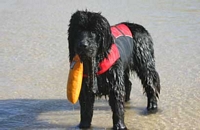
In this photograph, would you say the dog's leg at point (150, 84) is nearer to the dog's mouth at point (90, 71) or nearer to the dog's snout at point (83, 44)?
the dog's mouth at point (90, 71)

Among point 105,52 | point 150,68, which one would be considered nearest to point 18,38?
point 150,68

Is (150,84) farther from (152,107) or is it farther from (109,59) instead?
(109,59)

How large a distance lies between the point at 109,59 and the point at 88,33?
0.40 m

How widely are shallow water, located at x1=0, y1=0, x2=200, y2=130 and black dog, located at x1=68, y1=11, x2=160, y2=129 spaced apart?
1.04 ft

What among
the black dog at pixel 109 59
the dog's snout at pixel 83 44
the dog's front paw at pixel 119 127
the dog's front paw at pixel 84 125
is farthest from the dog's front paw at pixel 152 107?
the dog's snout at pixel 83 44

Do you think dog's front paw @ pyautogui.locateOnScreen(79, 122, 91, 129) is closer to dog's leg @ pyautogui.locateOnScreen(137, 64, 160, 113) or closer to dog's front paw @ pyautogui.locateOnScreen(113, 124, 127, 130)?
dog's front paw @ pyautogui.locateOnScreen(113, 124, 127, 130)

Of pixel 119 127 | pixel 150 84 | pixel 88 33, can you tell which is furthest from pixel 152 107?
pixel 88 33

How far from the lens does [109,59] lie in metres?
4.35

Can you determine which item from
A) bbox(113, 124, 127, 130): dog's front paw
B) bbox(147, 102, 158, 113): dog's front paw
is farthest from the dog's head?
bbox(147, 102, 158, 113): dog's front paw

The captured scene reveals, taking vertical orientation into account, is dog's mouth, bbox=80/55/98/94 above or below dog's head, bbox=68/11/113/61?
below

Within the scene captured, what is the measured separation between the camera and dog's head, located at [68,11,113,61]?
4.03 metres

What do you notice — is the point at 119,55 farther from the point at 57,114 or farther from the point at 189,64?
the point at 189,64

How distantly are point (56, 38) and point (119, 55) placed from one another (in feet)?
13.6

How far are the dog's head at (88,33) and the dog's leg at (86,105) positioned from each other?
464mm
